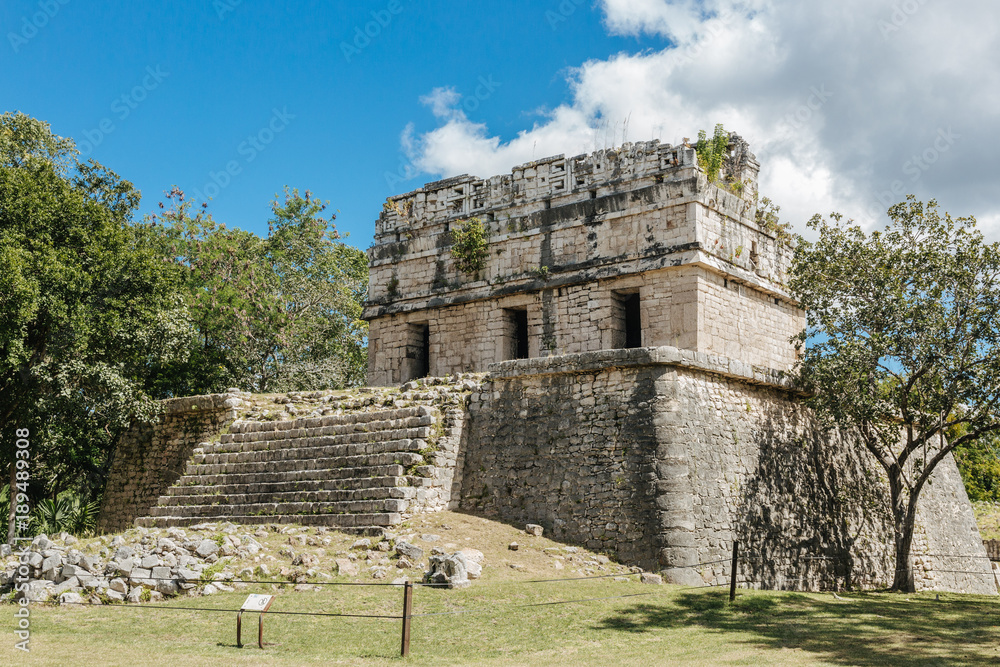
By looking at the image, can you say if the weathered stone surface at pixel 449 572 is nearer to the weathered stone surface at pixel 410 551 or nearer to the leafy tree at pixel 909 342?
the weathered stone surface at pixel 410 551

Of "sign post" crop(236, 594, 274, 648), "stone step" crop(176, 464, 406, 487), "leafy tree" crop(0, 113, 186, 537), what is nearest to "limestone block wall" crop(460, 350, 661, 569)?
"stone step" crop(176, 464, 406, 487)

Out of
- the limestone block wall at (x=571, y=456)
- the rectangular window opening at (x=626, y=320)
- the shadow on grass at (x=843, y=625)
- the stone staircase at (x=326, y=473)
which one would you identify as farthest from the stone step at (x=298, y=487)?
the rectangular window opening at (x=626, y=320)

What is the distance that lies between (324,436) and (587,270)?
5.40 metres

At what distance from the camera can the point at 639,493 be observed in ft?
36.1

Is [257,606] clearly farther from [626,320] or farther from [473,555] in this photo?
[626,320]

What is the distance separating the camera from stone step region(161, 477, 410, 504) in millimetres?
11516

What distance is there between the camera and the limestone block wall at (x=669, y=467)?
1100 centimetres

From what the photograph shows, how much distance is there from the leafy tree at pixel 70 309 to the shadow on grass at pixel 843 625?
10.5 m

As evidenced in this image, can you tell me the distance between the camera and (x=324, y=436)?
13.0 metres

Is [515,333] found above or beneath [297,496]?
above

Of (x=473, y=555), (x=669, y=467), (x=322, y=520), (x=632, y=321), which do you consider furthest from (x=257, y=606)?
(x=632, y=321)

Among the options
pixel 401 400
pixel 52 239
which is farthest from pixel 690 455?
pixel 52 239

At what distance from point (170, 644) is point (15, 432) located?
10993 mm

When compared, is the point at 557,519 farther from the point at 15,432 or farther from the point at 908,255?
the point at 15,432
